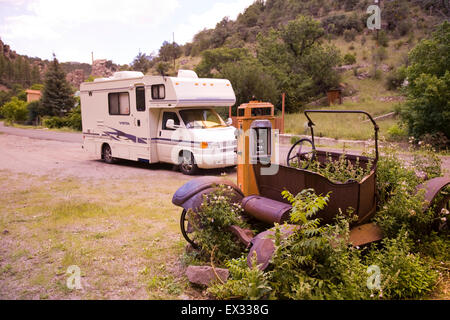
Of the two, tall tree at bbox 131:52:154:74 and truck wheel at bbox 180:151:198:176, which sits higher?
tall tree at bbox 131:52:154:74

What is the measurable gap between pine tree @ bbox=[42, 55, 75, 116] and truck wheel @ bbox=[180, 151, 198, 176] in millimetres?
37974

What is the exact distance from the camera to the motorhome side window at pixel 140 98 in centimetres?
1141

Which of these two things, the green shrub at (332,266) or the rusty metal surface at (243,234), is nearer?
the green shrub at (332,266)

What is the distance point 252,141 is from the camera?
511 centimetres

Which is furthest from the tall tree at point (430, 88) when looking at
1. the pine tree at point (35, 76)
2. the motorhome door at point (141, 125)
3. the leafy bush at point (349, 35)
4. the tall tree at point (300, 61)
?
Result: the pine tree at point (35, 76)

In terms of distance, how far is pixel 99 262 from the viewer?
180 inches

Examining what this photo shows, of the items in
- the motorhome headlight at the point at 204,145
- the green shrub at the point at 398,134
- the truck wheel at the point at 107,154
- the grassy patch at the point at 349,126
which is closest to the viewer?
the motorhome headlight at the point at 204,145

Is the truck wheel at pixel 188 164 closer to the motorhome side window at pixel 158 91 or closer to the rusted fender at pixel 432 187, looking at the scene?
the motorhome side window at pixel 158 91

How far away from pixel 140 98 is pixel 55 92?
122 feet

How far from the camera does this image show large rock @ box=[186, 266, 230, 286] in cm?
375

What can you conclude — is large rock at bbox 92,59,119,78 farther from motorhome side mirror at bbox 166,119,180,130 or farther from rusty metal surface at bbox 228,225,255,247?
rusty metal surface at bbox 228,225,255,247

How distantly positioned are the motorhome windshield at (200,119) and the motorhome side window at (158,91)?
2.48 feet

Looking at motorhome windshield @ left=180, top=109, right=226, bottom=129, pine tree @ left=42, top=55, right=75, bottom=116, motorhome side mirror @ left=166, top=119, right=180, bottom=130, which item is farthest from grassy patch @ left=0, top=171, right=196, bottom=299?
pine tree @ left=42, top=55, right=75, bottom=116

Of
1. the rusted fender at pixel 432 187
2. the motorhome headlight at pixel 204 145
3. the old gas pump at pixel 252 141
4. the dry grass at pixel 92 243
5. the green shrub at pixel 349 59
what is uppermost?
the green shrub at pixel 349 59
